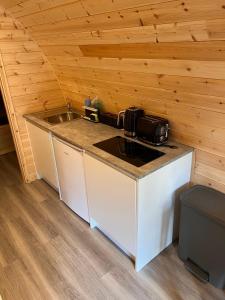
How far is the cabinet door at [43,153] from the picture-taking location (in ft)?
8.01

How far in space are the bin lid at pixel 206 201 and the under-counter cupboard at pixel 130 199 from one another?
159mm

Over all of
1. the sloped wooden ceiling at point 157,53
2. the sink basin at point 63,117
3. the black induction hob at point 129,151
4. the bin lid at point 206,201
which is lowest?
the bin lid at point 206,201

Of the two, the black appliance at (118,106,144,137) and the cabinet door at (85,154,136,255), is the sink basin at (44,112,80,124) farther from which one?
the cabinet door at (85,154,136,255)

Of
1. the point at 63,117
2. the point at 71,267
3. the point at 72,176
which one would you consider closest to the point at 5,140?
the point at 63,117

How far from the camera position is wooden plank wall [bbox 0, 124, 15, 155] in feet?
12.2

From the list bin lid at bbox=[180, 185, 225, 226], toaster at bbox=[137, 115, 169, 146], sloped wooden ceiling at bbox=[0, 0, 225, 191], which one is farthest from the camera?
toaster at bbox=[137, 115, 169, 146]

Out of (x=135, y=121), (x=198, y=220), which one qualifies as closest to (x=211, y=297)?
(x=198, y=220)

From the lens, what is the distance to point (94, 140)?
2.03 meters

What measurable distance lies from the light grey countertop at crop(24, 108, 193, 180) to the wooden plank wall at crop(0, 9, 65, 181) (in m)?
0.15

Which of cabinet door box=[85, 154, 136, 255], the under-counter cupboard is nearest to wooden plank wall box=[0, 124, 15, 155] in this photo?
the under-counter cupboard

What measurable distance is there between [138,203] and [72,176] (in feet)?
2.83

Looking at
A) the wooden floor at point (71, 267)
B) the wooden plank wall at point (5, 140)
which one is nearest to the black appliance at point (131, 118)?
the wooden floor at point (71, 267)

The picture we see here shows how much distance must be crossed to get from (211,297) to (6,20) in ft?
9.85

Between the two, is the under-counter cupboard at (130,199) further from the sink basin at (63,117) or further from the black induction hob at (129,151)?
the sink basin at (63,117)
